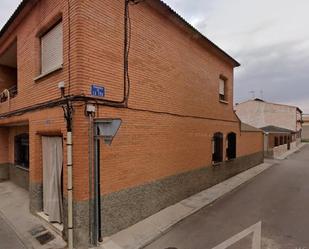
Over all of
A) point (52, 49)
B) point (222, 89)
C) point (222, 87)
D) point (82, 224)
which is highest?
point (52, 49)

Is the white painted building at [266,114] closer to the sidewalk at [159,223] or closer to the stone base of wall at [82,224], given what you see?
the sidewalk at [159,223]

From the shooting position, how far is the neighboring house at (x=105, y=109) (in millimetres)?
5613

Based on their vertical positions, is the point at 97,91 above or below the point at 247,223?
above

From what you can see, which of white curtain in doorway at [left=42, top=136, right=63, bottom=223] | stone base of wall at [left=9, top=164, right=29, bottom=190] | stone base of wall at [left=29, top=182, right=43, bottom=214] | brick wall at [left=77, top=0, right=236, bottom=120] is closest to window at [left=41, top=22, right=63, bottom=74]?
brick wall at [left=77, top=0, right=236, bottom=120]

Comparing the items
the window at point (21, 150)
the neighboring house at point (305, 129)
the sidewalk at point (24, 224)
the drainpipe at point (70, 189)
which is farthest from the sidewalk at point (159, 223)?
the neighboring house at point (305, 129)

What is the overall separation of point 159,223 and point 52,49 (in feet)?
18.0

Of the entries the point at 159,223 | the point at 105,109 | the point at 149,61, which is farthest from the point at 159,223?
the point at 149,61

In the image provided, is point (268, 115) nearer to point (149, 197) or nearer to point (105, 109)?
point (149, 197)

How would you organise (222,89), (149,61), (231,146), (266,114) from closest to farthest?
1. (149,61)
2. (222,89)
3. (231,146)
4. (266,114)

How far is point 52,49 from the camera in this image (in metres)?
6.81

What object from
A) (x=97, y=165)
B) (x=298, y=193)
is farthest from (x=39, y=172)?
(x=298, y=193)

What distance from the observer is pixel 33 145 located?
720 cm

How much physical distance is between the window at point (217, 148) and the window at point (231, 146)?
48.9 inches

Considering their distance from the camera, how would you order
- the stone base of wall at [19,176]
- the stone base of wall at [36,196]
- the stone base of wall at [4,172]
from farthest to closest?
1. the stone base of wall at [4,172]
2. the stone base of wall at [19,176]
3. the stone base of wall at [36,196]
